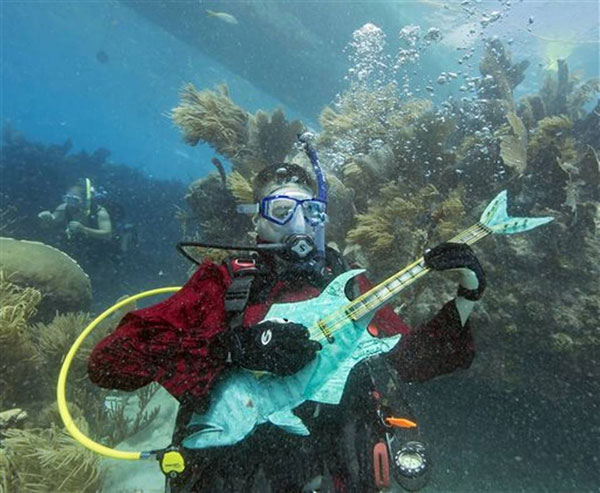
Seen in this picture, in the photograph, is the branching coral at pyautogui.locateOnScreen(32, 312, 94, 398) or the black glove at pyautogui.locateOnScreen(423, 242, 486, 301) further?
the branching coral at pyautogui.locateOnScreen(32, 312, 94, 398)

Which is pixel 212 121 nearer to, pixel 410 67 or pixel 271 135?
Result: pixel 271 135

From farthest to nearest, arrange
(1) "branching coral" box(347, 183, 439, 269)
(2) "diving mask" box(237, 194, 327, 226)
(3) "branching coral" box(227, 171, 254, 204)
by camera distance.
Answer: (3) "branching coral" box(227, 171, 254, 204), (1) "branching coral" box(347, 183, 439, 269), (2) "diving mask" box(237, 194, 327, 226)

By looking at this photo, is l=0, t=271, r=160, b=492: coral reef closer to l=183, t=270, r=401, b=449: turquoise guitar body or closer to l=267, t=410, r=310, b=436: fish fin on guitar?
l=183, t=270, r=401, b=449: turquoise guitar body

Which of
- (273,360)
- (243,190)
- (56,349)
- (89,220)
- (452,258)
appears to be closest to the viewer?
(273,360)

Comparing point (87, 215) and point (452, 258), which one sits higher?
point (452, 258)

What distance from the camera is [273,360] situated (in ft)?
6.15

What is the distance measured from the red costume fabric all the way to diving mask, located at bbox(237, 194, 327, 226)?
0.47m

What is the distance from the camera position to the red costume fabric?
203 cm

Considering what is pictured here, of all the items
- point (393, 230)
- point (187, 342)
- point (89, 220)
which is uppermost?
point (393, 230)

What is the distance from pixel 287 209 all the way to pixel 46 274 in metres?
6.25

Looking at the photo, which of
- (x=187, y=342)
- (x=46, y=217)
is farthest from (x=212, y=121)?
(x=46, y=217)

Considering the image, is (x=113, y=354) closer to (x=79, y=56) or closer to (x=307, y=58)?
(x=307, y=58)

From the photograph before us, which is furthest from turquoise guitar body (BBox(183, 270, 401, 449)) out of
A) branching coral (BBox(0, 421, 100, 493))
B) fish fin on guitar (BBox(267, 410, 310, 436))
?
branching coral (BBox(0, 421, 100, 493))

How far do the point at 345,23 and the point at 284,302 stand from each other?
23.5m
